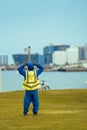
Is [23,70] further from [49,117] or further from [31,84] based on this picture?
[49,117]

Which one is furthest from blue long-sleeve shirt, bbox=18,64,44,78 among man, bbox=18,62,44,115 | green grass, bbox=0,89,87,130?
green grass, bbox=0,89,87,130

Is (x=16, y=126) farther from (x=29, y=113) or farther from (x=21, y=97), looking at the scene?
(x=21, y=97)

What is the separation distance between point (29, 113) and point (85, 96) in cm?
1051

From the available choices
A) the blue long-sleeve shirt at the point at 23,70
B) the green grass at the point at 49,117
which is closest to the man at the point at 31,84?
the blue long-sleeve shirt at the point at 23,70

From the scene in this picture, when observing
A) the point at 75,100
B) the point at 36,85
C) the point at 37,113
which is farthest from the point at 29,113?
the point at 75,100

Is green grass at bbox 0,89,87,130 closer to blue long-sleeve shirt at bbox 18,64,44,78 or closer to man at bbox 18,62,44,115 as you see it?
man at bbox 18,62,44,115

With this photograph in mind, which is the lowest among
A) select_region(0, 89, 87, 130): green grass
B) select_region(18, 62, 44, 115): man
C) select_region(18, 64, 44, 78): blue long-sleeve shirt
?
select_region(0, 89, 87, 130): green grass

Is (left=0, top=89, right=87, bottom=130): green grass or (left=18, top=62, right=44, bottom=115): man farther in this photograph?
(left=18, top=62, right=44, bottom=115): man

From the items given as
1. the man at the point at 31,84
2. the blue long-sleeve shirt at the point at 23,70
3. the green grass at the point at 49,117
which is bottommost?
the green grass at the point at 49,117

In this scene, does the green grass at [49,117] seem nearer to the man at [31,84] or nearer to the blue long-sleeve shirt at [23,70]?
the man at [31,84]

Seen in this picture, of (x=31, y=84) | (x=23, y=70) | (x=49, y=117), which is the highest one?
(x=23, y=70)

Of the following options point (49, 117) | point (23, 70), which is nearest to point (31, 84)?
point (23, 70)

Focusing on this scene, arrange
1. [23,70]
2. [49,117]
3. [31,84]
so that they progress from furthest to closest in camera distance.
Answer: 1. [23,70]
2. [31,84]
3. [49,117]

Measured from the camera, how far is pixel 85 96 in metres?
33.4
